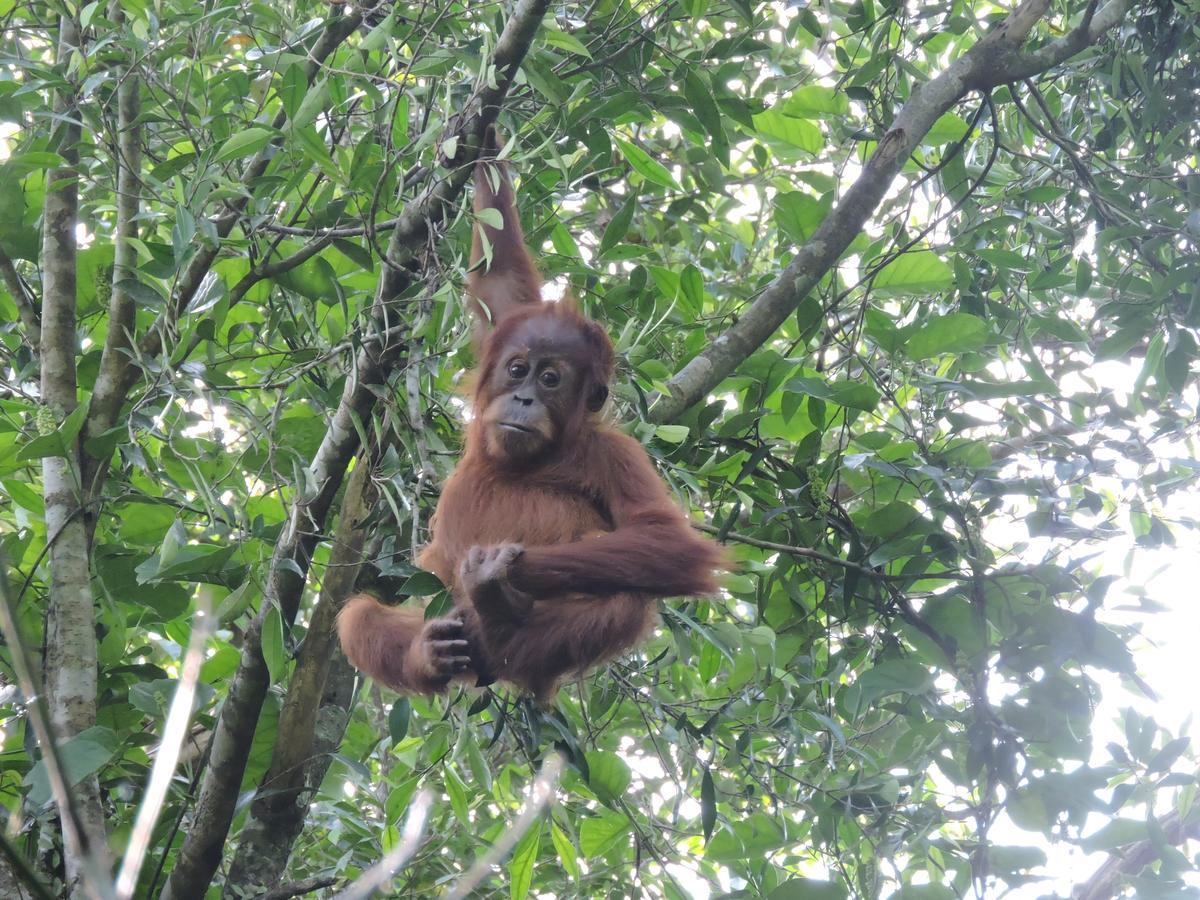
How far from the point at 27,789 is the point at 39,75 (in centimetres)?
197

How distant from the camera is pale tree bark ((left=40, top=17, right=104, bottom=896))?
308 centimetres

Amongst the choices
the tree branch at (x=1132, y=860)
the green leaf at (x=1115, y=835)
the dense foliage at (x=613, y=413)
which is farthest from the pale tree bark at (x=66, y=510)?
the tree branch at (x=1132, y=860)

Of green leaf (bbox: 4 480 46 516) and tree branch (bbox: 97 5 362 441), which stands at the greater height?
tree branch (bbox: 97 5 362 441)

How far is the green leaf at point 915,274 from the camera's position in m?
3.81

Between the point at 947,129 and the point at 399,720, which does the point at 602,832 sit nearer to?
the point at 399,720

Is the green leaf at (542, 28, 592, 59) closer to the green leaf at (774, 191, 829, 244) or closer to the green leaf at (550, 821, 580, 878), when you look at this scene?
the green leaf at (774, 191, 829, 244)

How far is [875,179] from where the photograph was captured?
370 centimetres

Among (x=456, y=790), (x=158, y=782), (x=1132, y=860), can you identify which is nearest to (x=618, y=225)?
(x=456, y=790)

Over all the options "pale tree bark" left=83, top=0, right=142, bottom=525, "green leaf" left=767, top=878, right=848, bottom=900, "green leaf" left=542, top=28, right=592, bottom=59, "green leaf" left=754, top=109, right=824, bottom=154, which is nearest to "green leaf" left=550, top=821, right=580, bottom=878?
"green leaf" left=767, top=878, right=848, bottom=900

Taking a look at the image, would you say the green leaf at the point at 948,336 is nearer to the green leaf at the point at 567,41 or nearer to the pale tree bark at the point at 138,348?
the green leaf at the point at 567,41

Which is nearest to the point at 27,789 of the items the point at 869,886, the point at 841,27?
the point at 869,886

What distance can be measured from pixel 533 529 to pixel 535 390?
49cm

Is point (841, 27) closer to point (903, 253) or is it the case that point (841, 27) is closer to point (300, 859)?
point (903, 253)

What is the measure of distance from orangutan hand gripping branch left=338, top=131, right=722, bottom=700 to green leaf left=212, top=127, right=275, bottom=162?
615 millimetres
